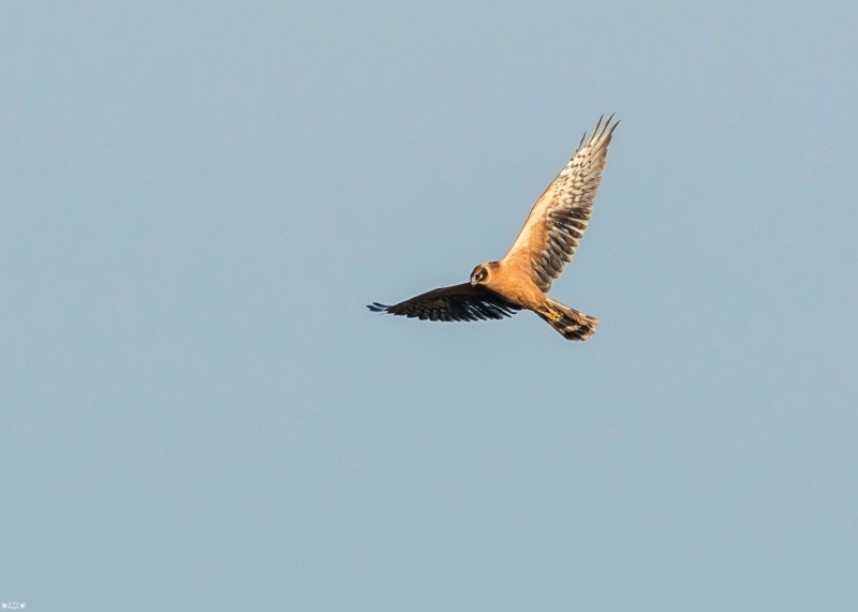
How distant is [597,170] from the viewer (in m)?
14.3

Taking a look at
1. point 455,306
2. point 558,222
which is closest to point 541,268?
point 558,222

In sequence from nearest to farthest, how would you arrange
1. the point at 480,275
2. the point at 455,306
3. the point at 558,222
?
1. the point at 480,275
2. the point at 558,222
3. the point at 455,306

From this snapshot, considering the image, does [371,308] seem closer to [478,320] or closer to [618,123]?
[478,320]

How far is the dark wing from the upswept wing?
555 millimetres

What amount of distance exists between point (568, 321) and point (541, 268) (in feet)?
2.55

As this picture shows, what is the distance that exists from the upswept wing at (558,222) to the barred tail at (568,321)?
498 mm

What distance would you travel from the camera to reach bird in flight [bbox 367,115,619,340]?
13055 mm

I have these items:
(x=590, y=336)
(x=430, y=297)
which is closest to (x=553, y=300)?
(x=590, y=336)

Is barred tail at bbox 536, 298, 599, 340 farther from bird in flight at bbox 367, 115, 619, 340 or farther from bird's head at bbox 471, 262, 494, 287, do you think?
bird's head at bbox 471, 262, 494, 287

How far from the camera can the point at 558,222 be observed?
1383cm

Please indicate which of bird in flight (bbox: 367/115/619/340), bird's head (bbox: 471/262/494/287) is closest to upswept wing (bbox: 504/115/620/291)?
bird in flight (bbox: 367/115/619/340)

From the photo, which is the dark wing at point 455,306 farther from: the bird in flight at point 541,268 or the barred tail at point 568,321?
the barred tail at point 568,321

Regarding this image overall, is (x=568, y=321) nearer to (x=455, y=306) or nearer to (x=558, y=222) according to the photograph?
(x=558, y=222)

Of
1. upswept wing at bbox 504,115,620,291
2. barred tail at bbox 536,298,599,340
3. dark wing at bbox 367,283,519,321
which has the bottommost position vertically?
barred tail at bbox 536,298,599,340
